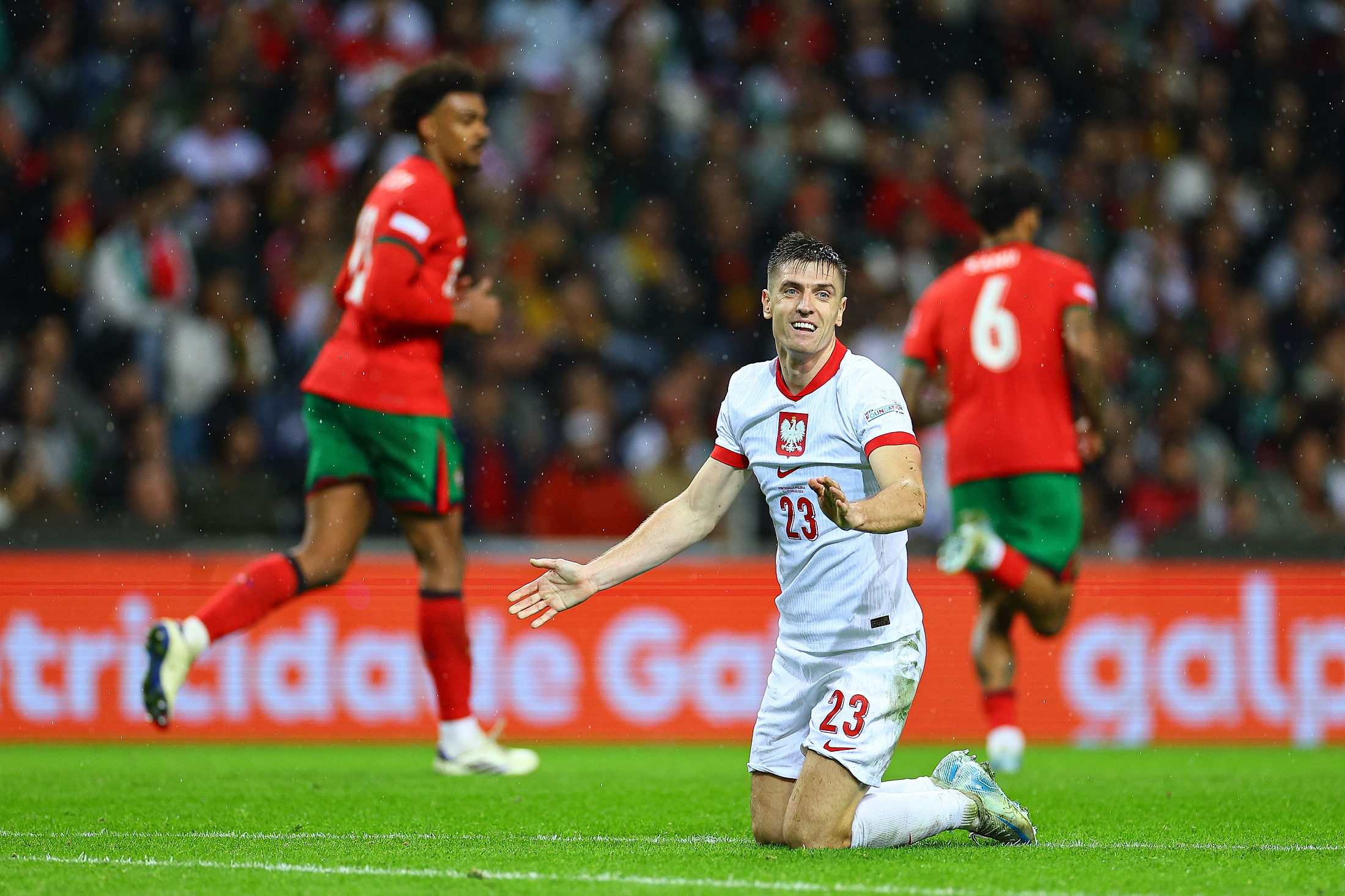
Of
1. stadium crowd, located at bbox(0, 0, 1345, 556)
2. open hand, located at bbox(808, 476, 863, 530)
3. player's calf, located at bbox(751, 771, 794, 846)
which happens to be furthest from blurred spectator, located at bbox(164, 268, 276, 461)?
open hand, located at bbox(808, 476, 863, 530)

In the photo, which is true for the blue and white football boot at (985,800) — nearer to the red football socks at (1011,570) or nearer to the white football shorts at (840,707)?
the white football shorts at (840,707)

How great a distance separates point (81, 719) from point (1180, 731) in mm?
5963

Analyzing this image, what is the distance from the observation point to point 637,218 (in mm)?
11773

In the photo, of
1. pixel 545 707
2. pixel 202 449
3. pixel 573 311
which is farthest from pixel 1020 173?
pixel 202 449

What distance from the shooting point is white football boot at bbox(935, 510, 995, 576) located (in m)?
6.43

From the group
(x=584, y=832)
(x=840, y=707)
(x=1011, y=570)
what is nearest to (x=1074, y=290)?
(x=1011, y=570)

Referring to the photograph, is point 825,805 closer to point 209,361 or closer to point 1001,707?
point 1001,707

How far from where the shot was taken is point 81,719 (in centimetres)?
881

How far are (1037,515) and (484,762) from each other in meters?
2.52

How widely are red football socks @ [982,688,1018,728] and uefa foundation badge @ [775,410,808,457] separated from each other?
272cm

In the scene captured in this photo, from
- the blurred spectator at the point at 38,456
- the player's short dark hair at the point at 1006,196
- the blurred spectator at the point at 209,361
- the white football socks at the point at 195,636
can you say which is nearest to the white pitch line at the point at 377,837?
the white football socks at the point at 195,636

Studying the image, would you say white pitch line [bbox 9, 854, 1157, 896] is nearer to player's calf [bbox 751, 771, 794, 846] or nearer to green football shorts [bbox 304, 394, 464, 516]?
player's calf [bbox 751, 771, 794, 846]

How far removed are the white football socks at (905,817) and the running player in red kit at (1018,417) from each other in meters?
2.41

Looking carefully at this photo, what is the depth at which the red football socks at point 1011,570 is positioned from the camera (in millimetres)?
6660
